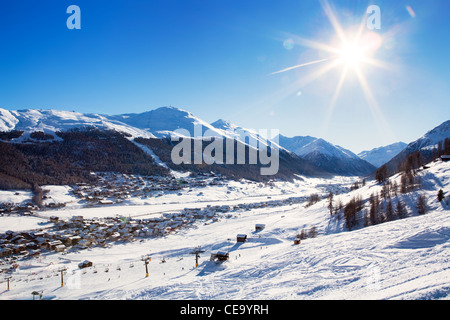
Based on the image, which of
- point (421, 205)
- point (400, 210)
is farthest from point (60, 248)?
point (421, 205)

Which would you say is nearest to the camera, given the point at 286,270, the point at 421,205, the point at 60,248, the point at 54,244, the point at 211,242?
the point at 286,270

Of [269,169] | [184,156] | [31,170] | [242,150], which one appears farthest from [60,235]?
[242,150]

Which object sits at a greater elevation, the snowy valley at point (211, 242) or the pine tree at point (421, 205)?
the pine tree at point (421, 205)

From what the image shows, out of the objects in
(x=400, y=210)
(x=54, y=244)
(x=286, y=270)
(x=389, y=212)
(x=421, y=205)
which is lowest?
(x=54, y=244)

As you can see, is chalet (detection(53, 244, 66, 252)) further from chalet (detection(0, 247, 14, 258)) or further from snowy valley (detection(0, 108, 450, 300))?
chalet (detection(0, 247, 14, 258))

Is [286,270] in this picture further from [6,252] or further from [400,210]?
[6,252]

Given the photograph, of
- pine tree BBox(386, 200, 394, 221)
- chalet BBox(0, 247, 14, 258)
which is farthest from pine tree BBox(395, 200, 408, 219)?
chalet BBox(0, 247, 14, 258)

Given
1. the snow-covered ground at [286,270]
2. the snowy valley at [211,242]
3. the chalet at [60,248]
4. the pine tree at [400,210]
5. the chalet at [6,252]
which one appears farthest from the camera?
the chalet at [60,248]

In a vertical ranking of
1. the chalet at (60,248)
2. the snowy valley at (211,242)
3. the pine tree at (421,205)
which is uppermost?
the pine tree at (421,205)

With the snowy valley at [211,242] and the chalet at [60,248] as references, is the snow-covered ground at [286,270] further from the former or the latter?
the chalet at [60,248]

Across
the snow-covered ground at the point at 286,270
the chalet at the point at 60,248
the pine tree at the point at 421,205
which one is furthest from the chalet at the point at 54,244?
the pine tree at the point at 421,205
